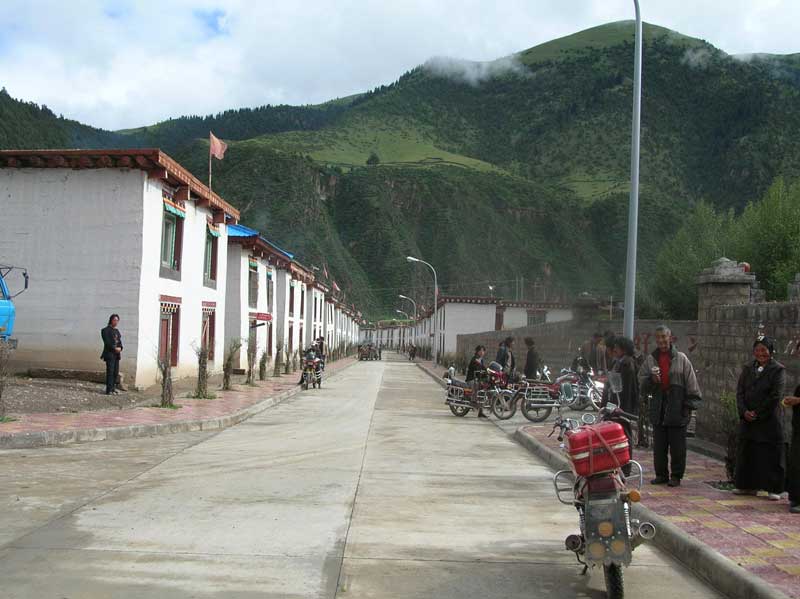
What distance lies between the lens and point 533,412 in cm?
1745

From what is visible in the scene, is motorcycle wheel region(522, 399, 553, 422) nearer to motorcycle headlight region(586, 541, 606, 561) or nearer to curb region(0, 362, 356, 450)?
curb region(0, 362, 356, 450)

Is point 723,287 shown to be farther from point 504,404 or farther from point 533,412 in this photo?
point 504,404

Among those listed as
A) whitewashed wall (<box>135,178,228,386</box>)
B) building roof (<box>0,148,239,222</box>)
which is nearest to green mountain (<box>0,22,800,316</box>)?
whitewashed wall (<box>135,178,228,386</box>)

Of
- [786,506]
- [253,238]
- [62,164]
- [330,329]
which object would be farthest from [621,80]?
[786,506]

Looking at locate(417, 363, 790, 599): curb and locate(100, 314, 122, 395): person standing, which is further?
locate(100, 314, 122, 395): person standing

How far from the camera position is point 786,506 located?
7543 millimetres

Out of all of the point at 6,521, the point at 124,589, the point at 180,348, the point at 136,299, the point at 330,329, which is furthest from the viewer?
the point at 330,329

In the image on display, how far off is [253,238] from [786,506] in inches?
1054

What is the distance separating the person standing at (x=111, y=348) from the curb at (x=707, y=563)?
41.8 ft

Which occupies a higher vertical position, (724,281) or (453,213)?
(453,213)

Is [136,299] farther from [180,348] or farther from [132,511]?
[132,511]

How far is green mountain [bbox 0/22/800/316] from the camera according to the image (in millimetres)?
99625

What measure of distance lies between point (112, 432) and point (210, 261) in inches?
614

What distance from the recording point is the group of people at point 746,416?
25.2 feet
